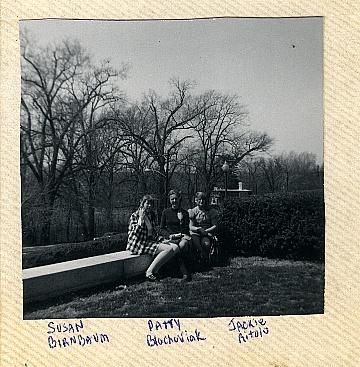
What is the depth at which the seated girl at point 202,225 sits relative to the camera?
355cm

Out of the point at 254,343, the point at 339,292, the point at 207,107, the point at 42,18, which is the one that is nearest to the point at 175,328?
the point at 254,343

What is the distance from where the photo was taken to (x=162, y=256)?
3.53 m

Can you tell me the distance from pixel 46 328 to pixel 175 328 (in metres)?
0.82

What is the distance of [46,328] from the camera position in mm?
3352

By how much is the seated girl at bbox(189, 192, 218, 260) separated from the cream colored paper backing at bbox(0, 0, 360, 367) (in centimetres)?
49

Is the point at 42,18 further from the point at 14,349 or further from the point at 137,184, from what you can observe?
the point at 14,349

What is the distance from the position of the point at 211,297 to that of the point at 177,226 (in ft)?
1.72

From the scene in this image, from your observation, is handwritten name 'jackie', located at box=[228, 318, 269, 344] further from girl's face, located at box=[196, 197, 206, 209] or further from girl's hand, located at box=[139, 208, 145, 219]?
girl's hand, located at box=[139, 208, 145, 219]

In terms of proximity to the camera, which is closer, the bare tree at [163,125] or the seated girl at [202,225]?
the bare tree at [163,125]

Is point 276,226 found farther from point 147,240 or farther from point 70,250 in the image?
point 70,250

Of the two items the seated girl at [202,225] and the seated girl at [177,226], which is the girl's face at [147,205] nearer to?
the seated girl at [177,226]

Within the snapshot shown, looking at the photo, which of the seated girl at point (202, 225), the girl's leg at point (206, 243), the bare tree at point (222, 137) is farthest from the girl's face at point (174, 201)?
the girl's leg at point (206, 243)

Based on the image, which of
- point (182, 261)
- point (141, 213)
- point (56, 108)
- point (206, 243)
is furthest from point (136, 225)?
point (56, 108)

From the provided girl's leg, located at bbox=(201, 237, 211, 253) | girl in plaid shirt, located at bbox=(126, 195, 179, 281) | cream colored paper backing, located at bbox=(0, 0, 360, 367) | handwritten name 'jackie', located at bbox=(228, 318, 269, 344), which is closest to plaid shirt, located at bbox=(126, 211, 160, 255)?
girl in plaid shirt, located at bbox=(126, 195, 179, 281)
